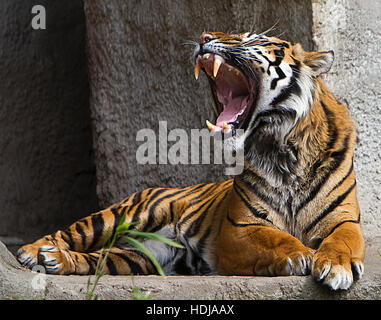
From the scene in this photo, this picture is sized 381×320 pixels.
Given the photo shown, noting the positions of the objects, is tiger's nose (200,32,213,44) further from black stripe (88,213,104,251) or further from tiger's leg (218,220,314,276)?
black stripe (88,213,104,251)

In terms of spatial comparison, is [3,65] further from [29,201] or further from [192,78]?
[192,78]

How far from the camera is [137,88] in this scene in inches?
156

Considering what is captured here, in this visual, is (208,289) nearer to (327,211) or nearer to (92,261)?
(327,211)

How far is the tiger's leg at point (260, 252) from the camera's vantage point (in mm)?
2307

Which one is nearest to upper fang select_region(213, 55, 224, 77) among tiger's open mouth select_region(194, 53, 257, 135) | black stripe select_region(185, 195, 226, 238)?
tiger's open mouth select_region(194, 53, 257, 135)

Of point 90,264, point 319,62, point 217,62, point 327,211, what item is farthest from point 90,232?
point 319,62

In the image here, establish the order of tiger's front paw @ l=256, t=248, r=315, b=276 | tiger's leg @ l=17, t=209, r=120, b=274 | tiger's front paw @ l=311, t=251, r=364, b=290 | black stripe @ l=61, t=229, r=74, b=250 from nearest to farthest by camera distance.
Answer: tiger's front paw @ l=311, t=251, r=364, b=290
tiger's front paw @ l=256, t=248, r=315, b=276
tiger's leg @ l=17, t=209, r=120, b=274
black stripe @ l=61, t=229, r=74, b=250

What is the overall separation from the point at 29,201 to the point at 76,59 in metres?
1.10

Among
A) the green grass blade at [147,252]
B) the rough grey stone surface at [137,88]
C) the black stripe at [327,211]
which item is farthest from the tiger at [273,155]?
the rough grey stone surface at [137,88]

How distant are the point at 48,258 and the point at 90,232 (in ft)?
1.59

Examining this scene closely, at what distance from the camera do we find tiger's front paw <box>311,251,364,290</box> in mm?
2123

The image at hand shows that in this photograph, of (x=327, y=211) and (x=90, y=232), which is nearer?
(x=327, y=211)

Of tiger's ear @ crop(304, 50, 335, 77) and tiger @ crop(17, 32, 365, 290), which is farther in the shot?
tiger's ear @ crop(304, 50, 335, 77)

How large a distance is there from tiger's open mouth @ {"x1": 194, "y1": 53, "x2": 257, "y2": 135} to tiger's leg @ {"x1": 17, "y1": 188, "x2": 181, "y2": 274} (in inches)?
26.2
